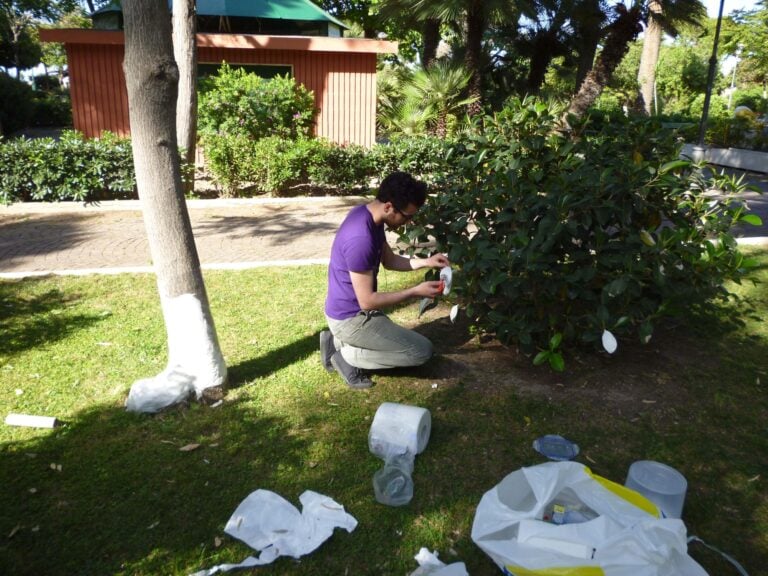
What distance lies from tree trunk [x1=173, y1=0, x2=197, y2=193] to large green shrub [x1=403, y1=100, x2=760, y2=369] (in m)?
7.35

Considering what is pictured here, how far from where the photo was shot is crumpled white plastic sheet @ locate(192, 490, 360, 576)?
2465 mm

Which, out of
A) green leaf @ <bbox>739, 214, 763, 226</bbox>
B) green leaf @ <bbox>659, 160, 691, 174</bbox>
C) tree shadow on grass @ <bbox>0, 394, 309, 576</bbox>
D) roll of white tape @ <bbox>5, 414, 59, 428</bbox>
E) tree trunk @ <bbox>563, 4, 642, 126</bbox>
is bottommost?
tree shadow on grass @ <bbox>0, 394, 309, 576</bbox>

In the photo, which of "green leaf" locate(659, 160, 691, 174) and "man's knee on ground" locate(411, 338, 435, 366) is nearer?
"green leaf" locate(659, 160, 691, 174)

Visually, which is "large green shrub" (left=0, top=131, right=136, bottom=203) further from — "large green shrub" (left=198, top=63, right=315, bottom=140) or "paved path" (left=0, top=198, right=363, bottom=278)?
"large green shrub" (left=198, top=63, right=315, bottom=140)

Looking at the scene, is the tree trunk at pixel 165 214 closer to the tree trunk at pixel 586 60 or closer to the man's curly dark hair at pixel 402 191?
the man's curly dark hair at pixel 402 191

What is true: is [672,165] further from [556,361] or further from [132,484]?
[132,484]

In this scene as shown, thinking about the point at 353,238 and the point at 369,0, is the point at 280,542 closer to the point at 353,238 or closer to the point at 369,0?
the point at 353,238

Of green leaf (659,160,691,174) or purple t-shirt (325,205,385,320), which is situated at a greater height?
green leaf (659,160,691,174)

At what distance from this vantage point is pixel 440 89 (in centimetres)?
1341

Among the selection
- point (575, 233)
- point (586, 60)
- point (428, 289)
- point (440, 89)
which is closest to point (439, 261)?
point (428, 289)

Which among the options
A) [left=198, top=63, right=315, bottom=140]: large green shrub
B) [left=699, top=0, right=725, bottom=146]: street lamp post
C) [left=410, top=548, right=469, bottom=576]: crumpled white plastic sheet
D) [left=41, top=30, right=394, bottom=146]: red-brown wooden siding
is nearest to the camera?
[left=410, top=548, right=469, bottom=576]: crumpled white plastic sheet

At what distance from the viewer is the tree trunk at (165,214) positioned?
3154mm

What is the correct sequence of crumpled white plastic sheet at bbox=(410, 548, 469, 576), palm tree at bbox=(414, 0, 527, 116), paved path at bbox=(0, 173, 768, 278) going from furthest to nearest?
palm tree at bbox=(414, 0, 527, 116), paved path at bbox=(0, 173, 768, 278), crumpled white plastic sheet at bbox=(410, 548, 469, 576)

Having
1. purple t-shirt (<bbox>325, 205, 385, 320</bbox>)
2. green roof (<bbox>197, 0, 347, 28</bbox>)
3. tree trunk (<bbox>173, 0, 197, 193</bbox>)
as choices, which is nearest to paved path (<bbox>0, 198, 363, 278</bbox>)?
tree trunk (<bbox>173, 0, 197, 193</bbox>)
